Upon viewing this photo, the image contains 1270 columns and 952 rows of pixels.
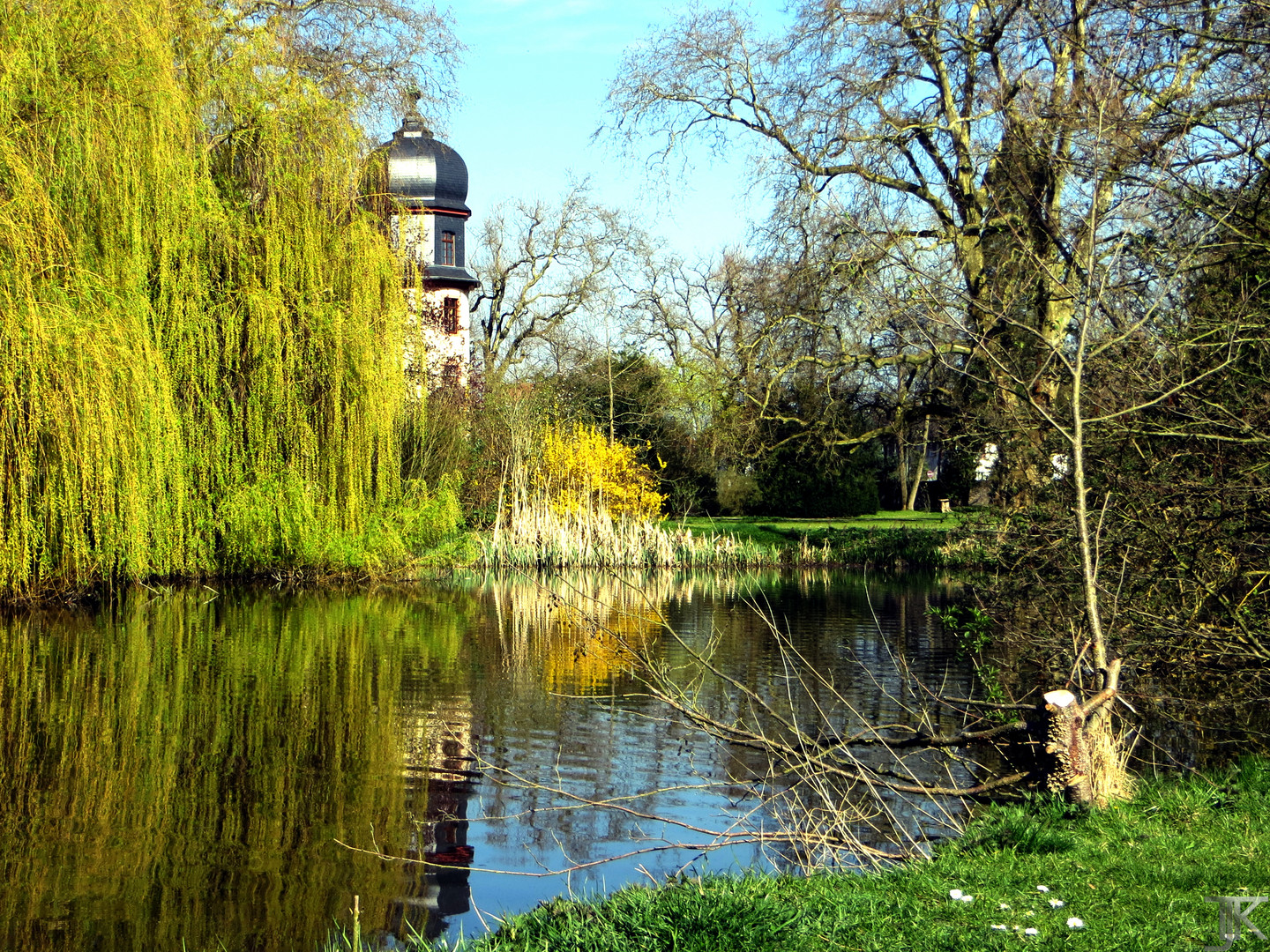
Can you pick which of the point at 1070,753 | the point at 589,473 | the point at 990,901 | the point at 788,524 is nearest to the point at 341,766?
the point at 1070,753

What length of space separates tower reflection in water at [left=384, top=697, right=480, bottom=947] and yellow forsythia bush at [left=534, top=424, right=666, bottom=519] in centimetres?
1457

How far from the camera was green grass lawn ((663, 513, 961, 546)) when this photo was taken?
86.7 feet

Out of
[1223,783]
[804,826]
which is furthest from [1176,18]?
[804,826]

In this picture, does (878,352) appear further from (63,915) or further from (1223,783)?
(63,915)

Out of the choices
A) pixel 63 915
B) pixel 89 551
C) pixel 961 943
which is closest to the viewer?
pixel 961 943

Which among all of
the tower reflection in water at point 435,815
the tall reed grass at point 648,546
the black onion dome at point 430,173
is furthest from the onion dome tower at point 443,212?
the tower reflection in water at point 435,815

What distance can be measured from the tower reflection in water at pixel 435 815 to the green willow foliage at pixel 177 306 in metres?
6.08

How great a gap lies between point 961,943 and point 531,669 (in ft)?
28.7

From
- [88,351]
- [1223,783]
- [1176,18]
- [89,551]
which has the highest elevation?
[1176,18]

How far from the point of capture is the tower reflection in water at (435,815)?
5.68 metres

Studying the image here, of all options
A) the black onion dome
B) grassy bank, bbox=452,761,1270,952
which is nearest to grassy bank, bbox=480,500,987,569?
grassy bank, bbox=452,761,1270,952

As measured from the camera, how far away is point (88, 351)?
13.5 m

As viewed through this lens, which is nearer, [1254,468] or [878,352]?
[1254,468]

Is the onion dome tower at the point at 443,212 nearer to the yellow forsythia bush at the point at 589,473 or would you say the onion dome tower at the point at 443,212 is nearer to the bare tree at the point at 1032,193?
the yellow forsythia bush at the point at 589,473
